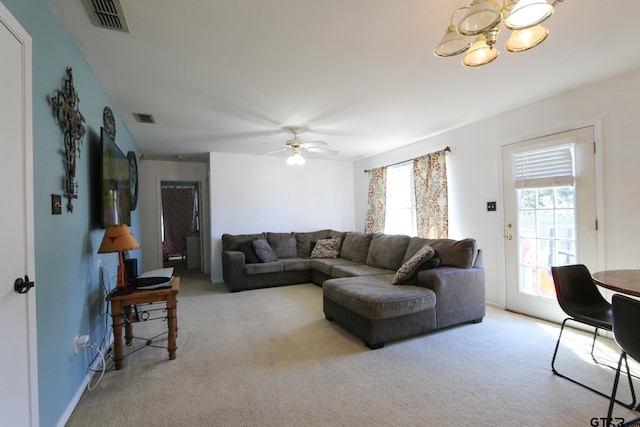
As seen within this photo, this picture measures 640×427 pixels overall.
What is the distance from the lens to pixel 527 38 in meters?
1.57

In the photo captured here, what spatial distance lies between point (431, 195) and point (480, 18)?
10.9ft

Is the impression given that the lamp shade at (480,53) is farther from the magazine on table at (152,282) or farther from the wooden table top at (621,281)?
the magazine on table at (152,282)

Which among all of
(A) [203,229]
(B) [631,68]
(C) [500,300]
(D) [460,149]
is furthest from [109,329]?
(B) [631,68]

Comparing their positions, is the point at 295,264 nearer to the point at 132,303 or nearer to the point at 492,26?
the point at 132,303

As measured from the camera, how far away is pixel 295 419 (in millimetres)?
→ 1687

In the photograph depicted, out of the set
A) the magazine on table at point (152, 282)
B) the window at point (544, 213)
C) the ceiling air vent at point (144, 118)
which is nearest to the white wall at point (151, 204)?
the ceiling air vent at point (144, 118)

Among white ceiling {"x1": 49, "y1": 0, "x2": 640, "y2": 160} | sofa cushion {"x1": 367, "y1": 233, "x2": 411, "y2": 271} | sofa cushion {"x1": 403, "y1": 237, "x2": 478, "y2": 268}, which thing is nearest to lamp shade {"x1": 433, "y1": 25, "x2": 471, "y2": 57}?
white ceiling {"x1": 49, "y1": 0, "x2": 640, "y2": 160}

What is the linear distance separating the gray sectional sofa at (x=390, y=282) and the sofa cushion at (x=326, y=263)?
2cm

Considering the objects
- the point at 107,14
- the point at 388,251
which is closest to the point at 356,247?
the point at 388,251

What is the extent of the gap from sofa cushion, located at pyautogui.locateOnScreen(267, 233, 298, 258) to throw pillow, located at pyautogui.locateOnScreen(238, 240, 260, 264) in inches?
21.5

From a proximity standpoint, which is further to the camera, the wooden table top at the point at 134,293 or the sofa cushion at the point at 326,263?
the sofa cushion at the point at 326,263

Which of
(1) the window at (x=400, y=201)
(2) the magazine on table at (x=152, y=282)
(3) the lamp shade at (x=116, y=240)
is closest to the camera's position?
(3) the lamp shade at (x=116, y=240)

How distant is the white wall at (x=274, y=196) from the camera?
534cm

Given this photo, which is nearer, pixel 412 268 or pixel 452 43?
pixel 452 43
